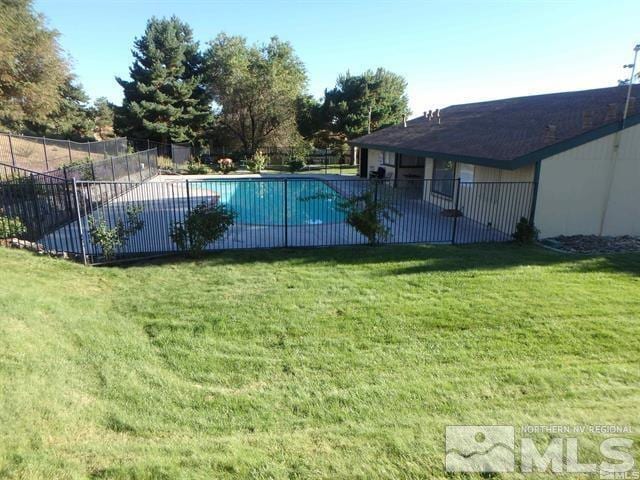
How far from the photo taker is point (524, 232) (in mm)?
9633

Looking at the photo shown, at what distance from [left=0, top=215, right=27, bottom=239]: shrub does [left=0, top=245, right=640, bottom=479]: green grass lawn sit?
91cm

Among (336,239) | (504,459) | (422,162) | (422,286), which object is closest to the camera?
(504,459)

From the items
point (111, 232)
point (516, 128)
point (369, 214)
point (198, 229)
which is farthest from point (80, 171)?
point (516, 128)

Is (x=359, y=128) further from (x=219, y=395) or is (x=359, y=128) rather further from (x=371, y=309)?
(x=219, y=395)

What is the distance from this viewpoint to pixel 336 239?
10.2 metres

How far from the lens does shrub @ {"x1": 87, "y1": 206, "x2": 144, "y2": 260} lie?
7.78 metres

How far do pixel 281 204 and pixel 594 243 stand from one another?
11780 mm

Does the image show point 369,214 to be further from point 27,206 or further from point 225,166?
point 225,166

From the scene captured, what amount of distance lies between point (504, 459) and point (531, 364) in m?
1.86

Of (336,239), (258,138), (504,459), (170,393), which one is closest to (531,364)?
(504,459)

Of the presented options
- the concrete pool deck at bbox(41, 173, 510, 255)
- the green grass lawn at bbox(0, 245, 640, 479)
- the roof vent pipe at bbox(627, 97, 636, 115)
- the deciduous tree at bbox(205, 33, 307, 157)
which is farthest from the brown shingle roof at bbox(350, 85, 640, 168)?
the deciduous tree at bbox(205, 33, 307, 157)

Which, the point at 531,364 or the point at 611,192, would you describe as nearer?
the point at 531,364
